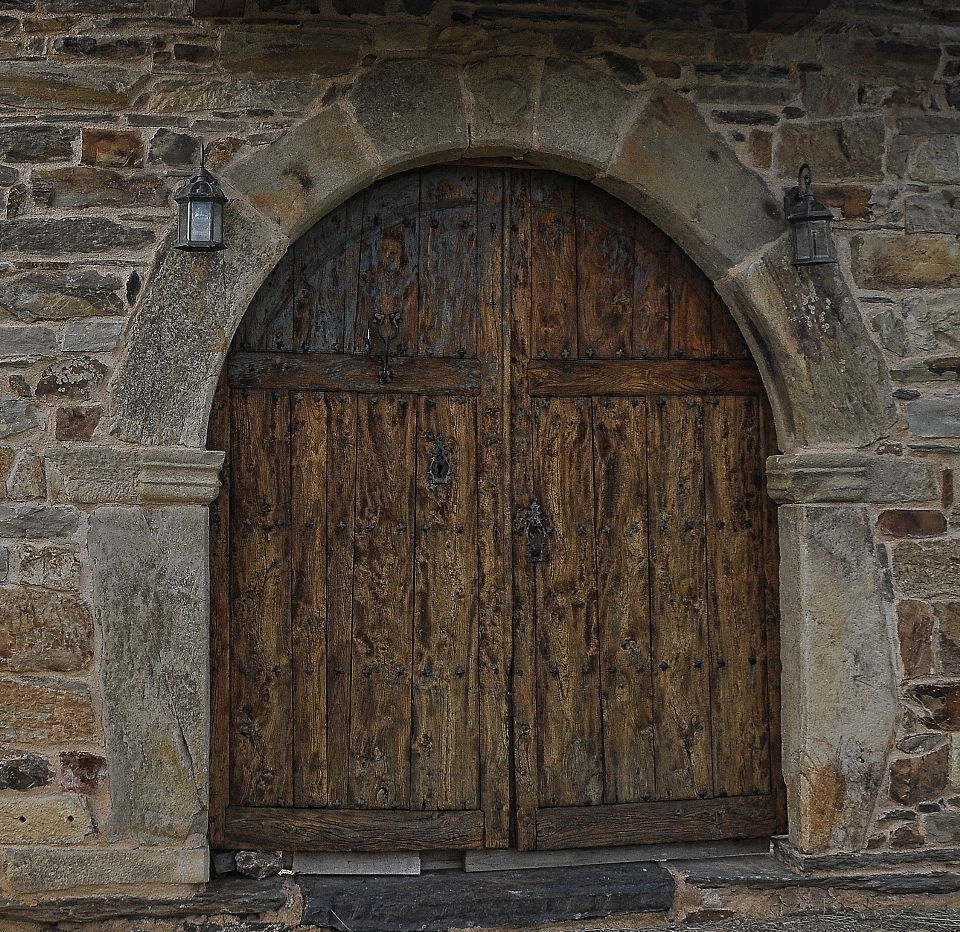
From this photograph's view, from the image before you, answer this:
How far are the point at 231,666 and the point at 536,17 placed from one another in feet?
7.59

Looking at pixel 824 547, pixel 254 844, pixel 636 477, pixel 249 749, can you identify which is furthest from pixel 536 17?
pixel 254 844

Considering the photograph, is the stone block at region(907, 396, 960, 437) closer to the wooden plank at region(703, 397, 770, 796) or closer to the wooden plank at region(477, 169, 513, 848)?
the wooden plank at region(703, 397, 770, 796)

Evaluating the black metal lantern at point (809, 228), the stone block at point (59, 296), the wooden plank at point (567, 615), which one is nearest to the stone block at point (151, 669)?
the stone block at point (59, 296)

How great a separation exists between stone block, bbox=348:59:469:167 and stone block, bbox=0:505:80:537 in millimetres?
1459

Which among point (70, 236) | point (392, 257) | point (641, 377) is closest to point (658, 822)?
point (641, 377)

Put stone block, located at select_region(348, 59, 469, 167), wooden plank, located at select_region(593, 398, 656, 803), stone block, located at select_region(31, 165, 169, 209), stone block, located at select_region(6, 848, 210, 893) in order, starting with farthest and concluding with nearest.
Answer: wooden plank, located at select_region(593, 398, 656, 803) → stone block, located at select_region(348, 59, 469, 167) → stone block, located at select_region(31, 165, 169, 209) → stone block, located at select_region(6, 848, 210, 893)

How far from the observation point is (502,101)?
10.5 feet

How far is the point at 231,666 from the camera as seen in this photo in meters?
3.21

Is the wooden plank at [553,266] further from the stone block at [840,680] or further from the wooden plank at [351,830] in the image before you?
the wooden plank at [351,830]

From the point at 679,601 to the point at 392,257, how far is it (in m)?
1.51

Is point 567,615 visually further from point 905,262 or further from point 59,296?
point 59,296

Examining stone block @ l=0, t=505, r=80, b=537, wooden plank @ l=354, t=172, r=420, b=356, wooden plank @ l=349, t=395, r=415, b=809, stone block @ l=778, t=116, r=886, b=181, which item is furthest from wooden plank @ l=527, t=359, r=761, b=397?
stone block @ l=0, t=505, r=80, b=537

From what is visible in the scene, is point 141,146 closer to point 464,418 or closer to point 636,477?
point 464,418

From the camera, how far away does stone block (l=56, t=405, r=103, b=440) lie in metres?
3.00
